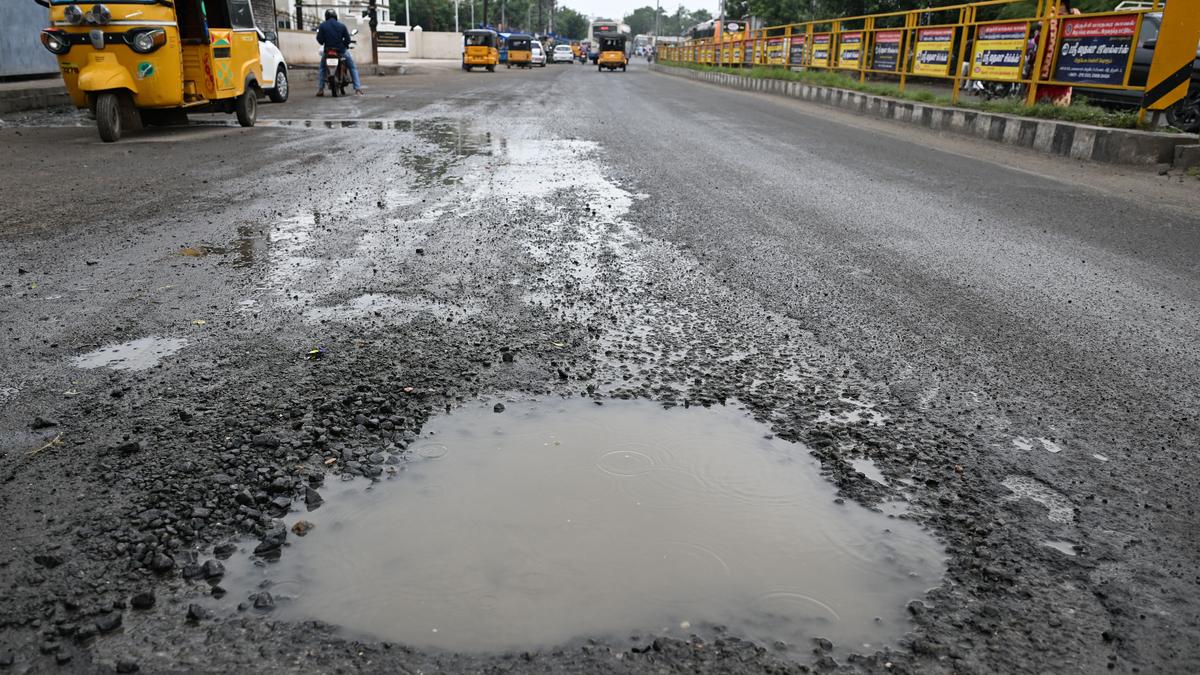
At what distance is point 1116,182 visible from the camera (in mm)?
8453

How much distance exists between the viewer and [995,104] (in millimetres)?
13117

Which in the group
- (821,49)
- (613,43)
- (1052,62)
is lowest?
(1052,62)

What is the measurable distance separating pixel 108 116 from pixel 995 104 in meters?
12.8

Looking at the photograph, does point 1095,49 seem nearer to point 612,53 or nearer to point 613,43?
point 612,53

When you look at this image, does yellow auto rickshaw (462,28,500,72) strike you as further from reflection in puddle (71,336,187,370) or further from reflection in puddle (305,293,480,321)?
reflection in puddle (71,336,187,370)

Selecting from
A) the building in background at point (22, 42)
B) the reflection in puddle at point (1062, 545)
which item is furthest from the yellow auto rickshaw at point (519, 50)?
the reflection in puddle at point (1062, 545)

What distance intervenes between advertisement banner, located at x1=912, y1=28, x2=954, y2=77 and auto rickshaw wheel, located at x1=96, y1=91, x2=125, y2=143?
13.7 metres

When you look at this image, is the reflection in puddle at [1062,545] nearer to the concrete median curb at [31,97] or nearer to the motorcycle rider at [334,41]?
the concrete median curb at [31,97]

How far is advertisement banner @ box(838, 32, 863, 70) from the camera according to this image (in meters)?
19.6

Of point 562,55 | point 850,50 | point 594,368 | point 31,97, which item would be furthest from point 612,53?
point 594,368

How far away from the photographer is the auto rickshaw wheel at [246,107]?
38.9ft

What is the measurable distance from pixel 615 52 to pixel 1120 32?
143ft

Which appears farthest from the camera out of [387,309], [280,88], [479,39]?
[479,39]

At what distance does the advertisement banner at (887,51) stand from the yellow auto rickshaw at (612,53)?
3444 centimetres
